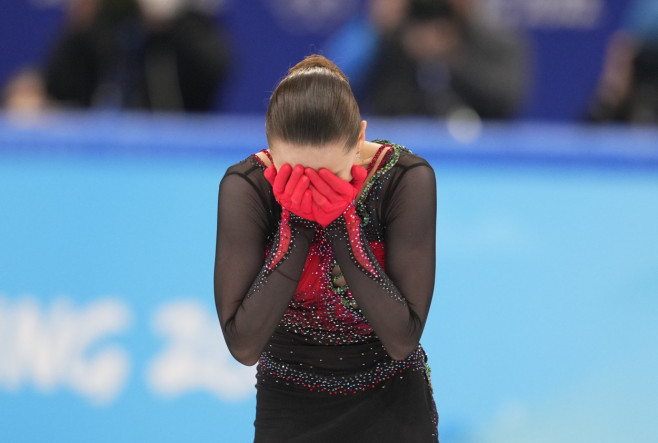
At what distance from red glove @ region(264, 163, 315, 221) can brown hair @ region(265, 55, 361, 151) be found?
0.21 ft

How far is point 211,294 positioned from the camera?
3.27m

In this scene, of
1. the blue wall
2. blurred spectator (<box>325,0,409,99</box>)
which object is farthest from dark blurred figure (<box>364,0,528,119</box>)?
the blue wall

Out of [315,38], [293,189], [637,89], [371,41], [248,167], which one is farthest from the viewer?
[315,38]

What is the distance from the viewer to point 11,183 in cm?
329

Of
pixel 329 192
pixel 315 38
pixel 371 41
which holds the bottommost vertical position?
pixel 329 192

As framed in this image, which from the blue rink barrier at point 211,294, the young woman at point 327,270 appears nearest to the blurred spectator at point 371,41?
the blue rink barrier at point 211,294

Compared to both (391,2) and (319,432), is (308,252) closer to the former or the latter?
(319,432)

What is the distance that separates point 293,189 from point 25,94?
4.00 m

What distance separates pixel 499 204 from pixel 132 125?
1.37 meters

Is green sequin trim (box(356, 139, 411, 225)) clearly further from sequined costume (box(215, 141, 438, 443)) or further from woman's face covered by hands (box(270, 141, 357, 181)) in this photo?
woman's face covered by hands (box(270, 141, 357, 181))

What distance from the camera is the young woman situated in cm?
186

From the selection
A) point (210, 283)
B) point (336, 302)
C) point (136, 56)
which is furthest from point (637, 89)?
point (336, 302)

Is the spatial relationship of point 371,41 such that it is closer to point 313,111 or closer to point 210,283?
point 210,283

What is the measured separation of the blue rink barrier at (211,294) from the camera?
3188 millimetres
